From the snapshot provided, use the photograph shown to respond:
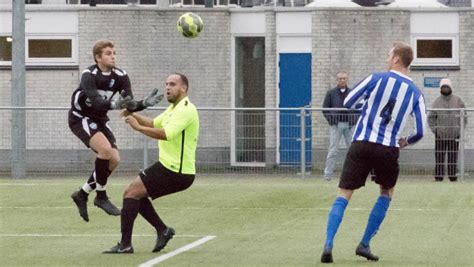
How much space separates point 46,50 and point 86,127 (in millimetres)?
15520

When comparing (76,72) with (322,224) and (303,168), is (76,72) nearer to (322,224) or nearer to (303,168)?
(303,168)

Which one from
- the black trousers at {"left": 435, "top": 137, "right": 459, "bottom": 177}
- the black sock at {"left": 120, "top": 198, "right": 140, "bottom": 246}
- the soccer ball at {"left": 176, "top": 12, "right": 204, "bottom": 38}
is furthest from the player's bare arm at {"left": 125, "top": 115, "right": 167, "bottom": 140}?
the black trousers at {"left": 435, "top": 137, "right": 459, "bottom": 177}

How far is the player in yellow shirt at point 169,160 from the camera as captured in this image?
47.8 ft

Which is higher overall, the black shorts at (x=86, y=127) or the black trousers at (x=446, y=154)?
the black shorts at (x=86, y=127)

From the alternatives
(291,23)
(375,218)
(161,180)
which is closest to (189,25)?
(161,180)

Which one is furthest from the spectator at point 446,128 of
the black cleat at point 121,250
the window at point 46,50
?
the black cleat at point 121,250

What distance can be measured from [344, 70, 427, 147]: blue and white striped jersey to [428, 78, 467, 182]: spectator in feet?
47.5

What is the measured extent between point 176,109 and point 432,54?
18.9 meters

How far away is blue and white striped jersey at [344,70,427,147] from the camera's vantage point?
1405cm

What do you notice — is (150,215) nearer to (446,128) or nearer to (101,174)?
(101,174)

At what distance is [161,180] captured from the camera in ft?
47.9

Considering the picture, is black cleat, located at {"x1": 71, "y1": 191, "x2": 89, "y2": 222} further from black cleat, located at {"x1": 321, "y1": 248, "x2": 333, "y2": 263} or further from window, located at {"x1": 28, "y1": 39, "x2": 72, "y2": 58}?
window, located at {"x1": 28, "y1": 39, "x2": 72, "y2": 58}

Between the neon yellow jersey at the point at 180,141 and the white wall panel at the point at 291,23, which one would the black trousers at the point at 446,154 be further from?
the neon yellow jersey at the point at 180,141

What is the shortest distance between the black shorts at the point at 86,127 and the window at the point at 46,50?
15120mm
